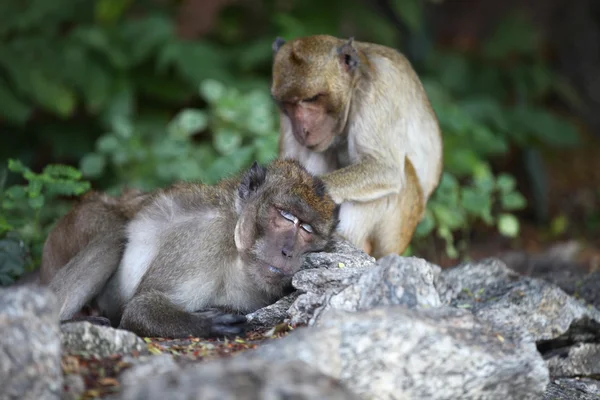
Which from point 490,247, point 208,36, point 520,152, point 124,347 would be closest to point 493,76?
point 520,152

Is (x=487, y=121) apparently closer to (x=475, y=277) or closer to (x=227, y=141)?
(x=227, y=141)

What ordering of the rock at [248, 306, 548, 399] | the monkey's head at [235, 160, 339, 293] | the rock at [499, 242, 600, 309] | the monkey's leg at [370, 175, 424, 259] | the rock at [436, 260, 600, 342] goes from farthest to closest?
1. the monkey's leg at [370, 175, 424, 259]
2. the rock at [499, 242, 600, 309]
3. the rock at [436, 260, 600, 342]
4. the monkey's head at [235, 160, 339, 293]
5. the rock at [248, 306, 548, 399]

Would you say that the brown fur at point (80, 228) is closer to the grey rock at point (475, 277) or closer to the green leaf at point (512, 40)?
the grey rock at point (475, 277)

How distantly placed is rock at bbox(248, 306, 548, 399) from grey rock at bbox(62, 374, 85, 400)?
602 millimetres

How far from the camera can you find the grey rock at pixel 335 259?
14.0ft

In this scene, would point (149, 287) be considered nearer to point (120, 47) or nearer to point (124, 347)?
point (124, 347)

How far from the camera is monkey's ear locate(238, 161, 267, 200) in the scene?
14.1ft

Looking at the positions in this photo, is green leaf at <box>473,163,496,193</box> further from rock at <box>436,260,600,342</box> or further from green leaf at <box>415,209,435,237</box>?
rock at <box>436,260,600,342</box>

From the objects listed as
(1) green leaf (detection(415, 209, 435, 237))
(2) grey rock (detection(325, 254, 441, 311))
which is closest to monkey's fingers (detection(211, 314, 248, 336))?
(2) grey rock (detection(325, 254, 441, 311))

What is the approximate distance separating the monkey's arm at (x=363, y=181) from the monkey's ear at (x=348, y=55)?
60 cm

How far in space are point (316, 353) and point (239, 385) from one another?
0.56 m

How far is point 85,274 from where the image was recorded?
14.6 ft

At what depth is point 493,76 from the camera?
9.77 m

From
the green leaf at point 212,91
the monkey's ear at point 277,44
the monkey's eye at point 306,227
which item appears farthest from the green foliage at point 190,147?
the monkey's eye at point 306,227
